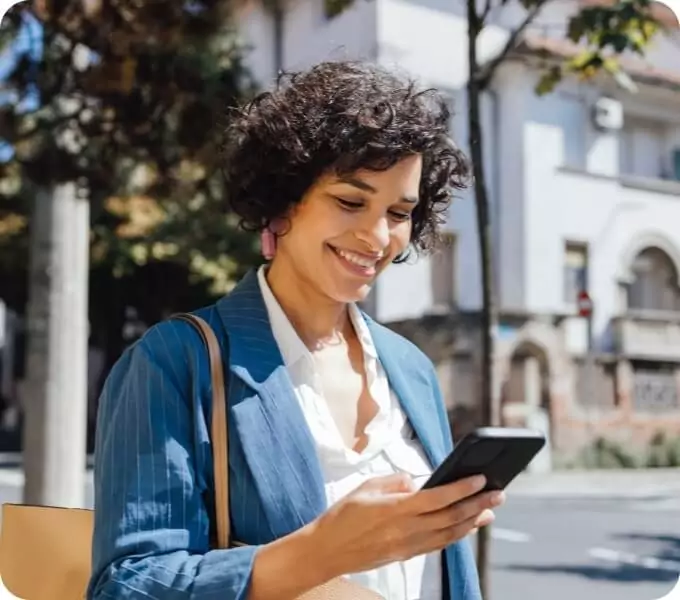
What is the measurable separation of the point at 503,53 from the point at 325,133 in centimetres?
185

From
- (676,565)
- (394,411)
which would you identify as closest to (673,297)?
(676,565)

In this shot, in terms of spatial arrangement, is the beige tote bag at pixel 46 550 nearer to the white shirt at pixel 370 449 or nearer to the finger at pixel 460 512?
the white shirt at pixel 370 449

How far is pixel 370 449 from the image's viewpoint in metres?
0.97

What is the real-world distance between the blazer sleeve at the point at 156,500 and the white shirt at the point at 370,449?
13 cm

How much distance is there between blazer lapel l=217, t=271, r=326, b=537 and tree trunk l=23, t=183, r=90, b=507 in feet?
8.10

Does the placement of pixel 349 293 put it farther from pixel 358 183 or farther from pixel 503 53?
pixel 503 53

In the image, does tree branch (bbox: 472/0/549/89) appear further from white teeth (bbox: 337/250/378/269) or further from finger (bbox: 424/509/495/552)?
finger (bbox: 424/509/495/552)

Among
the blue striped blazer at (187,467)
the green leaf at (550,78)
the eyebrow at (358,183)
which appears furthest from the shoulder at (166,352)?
the green leaf at (550,78)

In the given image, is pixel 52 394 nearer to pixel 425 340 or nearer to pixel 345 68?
pixel 345 68

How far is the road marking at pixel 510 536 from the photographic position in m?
6.27

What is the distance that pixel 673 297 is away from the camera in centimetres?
598

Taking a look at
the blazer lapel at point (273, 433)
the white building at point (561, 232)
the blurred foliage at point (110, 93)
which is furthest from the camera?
the white building at point (561, 232)

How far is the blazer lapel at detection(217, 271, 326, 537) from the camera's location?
0.86 meters

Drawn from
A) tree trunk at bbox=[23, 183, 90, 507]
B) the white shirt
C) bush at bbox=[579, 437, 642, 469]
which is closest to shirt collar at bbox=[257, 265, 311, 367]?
the white shirt
